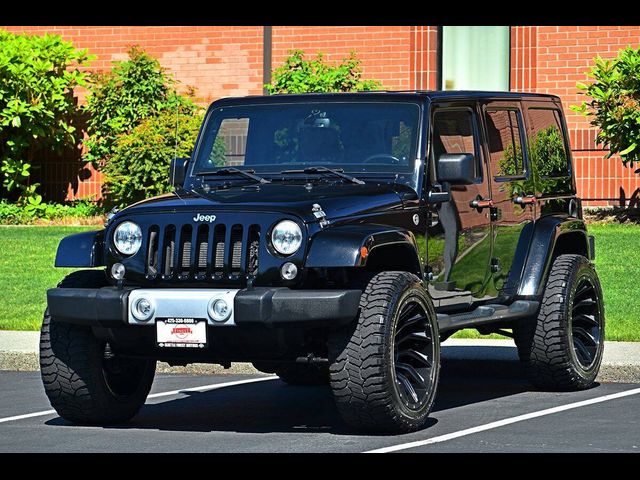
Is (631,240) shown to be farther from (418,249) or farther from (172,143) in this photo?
(418,249)

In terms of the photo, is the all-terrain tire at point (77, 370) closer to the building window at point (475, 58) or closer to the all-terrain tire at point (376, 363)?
the all-terrain tire at point (376, 363)

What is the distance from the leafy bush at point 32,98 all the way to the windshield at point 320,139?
55.7 feet

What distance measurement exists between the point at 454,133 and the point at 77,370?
2966 mm

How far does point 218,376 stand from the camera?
11.4 metres

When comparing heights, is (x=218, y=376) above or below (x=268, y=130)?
below

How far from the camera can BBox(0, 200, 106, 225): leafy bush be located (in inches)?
1037

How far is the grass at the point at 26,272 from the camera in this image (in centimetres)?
1426

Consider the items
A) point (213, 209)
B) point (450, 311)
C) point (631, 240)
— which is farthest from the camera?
point (631, 240)

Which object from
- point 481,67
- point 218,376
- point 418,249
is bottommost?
point 218,376

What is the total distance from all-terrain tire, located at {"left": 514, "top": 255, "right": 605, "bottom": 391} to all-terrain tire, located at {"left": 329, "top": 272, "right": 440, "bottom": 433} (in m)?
2.11

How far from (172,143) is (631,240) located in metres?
8.36

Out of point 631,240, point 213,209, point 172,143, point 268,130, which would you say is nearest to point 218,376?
point 268,130

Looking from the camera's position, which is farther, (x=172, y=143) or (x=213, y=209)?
(x=172, y=143)
